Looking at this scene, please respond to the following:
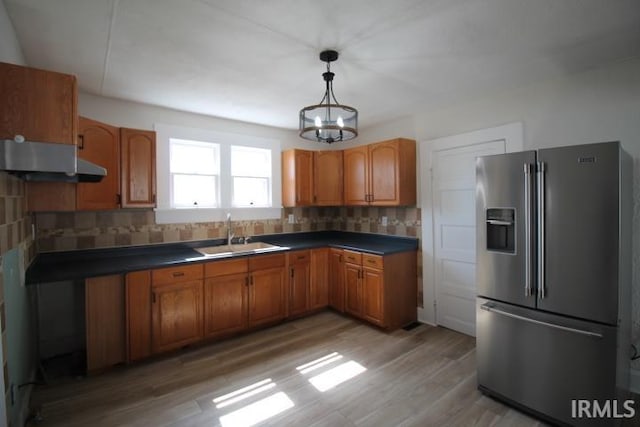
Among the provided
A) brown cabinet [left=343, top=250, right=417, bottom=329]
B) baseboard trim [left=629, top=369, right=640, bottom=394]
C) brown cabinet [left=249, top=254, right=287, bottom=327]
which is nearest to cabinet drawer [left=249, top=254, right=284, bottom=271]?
brown cabinet [left=249, top=254, right=287, bottom=327]

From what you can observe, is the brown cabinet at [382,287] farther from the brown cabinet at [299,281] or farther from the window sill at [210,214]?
the window sill at [210,214]

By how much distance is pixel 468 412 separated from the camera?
79.4 inches

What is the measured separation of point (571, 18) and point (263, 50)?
1.86 metres

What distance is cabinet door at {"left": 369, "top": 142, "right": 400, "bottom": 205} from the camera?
3.44 m

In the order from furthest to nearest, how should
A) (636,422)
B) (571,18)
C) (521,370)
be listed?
(521,370)
(636,422)
(571,18)

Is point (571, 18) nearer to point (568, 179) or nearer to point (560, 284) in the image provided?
point (568, 179)

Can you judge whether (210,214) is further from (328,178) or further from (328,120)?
(328,120)

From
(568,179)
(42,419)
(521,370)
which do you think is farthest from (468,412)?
(42,419)

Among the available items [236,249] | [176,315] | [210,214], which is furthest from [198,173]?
[176,315]

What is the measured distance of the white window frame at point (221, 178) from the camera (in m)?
3.27

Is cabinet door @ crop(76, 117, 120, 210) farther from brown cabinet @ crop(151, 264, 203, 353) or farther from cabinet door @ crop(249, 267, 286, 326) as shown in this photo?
cabinet door @ crop(249, 267, 286, 326)

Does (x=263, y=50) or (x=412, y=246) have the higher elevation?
(x=263, y=50)

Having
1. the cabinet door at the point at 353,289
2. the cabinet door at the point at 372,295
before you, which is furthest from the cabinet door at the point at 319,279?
the cabinet door at the point at 372,295

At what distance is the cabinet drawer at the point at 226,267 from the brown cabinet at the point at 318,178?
→ 1.18 m
